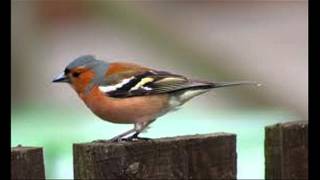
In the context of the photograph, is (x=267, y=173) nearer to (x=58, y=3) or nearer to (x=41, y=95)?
(x=41, y=95)

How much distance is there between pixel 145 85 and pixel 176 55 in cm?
53

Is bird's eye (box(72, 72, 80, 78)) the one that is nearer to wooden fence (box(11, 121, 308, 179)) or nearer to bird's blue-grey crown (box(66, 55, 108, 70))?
bird's blue-grey crown (box(66, 55, 108, 70))

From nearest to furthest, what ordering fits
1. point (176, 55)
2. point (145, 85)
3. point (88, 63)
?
1. point (88, 63)
2. point (145, 85)
3. point (176, 55)

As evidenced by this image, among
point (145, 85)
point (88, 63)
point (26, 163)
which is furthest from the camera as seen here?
point (145, 85)

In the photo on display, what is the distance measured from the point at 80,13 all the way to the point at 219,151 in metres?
0.75

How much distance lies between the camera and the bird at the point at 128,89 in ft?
4.80

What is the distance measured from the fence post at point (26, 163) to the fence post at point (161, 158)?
0.23 feet

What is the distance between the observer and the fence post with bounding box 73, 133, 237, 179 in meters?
1.30

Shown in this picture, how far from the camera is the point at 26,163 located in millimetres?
1318

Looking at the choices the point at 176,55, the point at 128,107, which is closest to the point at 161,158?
the point at 128,107

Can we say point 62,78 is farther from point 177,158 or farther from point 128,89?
point 177,158

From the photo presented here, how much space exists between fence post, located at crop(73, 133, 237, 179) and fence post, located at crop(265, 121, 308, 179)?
0.07 meters
